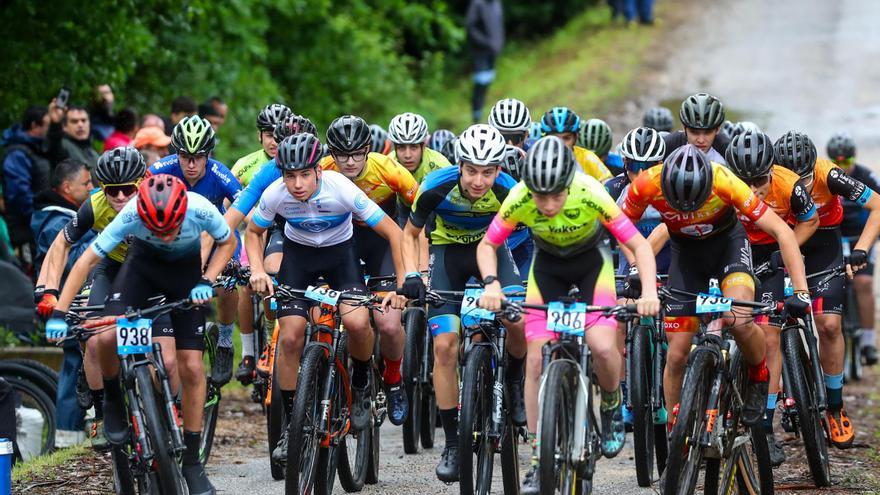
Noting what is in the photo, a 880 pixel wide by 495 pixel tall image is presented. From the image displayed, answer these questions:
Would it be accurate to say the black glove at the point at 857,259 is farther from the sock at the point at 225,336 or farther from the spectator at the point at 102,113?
the spectator at the point at 102,113

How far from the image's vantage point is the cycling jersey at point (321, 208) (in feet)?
30.0

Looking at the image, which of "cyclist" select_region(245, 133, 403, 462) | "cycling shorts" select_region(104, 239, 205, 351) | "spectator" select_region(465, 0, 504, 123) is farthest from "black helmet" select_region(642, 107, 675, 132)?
"spectator" select_region(465, 0, 504, 123)

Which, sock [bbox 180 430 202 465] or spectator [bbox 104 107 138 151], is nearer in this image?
sock [bbox 180 430 202 465]

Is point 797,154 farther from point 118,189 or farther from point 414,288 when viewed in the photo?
point 118,189

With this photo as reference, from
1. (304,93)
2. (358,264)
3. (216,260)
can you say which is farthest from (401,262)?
(304,93)

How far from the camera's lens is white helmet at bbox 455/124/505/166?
8781 millimetres

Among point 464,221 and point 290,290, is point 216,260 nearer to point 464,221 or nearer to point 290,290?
point 290,290

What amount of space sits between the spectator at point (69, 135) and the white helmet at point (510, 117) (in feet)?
14.3

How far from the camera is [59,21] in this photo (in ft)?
54.6

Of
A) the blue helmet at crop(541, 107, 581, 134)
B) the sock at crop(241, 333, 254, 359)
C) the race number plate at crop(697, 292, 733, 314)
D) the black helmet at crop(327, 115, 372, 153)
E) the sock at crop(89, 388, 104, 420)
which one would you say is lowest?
the sock at crop(89, 388, 104, 420)

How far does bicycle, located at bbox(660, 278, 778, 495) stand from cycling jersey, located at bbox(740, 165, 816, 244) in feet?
4.30

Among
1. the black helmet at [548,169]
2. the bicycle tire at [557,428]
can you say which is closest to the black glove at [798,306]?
the bicycle tire at [557,428]

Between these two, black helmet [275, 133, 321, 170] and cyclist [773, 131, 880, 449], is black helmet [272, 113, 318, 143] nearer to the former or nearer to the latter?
black helmet [275, 133, 321, 170]

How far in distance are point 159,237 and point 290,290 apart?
0.93 m
